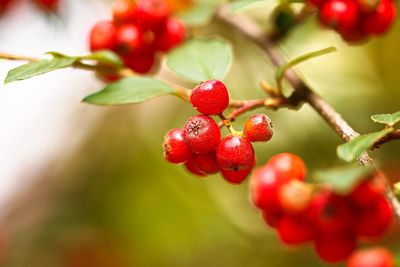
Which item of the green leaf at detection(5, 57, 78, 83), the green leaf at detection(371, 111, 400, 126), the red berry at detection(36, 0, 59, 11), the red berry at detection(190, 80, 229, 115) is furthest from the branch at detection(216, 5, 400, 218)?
the red berry at detection(36, 0, 59, 11)

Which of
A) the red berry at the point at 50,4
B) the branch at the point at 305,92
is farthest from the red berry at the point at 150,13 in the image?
the red berry at the point at 50,4

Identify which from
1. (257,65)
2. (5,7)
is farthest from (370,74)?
(5,7)

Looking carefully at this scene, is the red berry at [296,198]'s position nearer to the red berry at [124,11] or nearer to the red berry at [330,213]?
the red berry at [330,213]

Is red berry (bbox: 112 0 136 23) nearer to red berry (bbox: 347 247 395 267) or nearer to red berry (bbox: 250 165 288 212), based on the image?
red berry (bbox: 250 165 288 212)

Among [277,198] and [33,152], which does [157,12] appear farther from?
[33,152]

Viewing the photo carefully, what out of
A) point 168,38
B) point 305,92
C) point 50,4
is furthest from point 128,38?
point 50,4

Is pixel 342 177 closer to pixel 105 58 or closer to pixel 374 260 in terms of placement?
pixel 374 260
